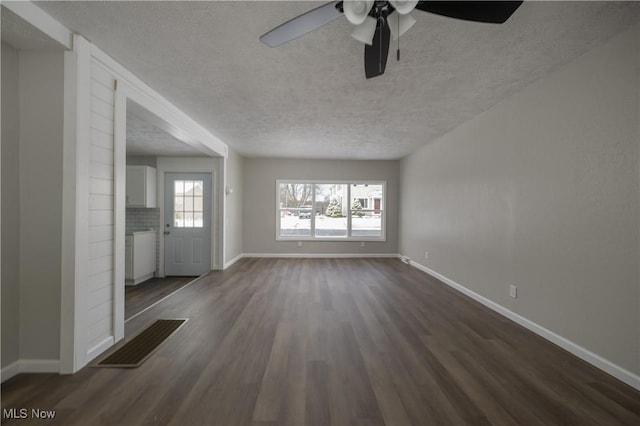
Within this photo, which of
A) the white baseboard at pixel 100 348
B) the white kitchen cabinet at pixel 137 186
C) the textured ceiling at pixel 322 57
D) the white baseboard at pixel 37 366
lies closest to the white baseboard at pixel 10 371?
the white baseboard at pixel 37 366

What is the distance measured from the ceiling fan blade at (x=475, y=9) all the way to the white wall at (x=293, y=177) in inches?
225

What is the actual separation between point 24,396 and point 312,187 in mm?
5999

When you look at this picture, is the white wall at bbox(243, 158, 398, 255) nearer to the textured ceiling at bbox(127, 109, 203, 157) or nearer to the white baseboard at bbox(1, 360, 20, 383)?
the textured ceiling at bbox(127, 109, 203, 157)

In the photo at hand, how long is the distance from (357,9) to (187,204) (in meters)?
5.24

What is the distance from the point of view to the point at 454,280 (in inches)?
172

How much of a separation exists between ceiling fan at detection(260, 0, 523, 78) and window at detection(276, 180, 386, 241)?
5.53 m

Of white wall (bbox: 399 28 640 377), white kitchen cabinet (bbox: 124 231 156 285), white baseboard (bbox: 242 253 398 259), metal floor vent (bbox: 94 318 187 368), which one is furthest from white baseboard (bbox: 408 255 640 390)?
white kitchen cabinet (bbox: 124 231 156 285)

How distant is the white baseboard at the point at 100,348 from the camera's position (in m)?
2.21

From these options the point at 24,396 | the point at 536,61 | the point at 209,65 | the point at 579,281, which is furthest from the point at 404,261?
the point at 24,396

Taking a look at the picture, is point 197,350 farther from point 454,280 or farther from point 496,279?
point 454,280

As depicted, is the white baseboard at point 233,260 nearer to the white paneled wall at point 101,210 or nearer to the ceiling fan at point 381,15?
the white paneled wall at point 101,210

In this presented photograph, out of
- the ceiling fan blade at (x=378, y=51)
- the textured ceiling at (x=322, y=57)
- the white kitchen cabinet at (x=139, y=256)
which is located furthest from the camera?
the white kitchen cabinet at (x=139, y=256)

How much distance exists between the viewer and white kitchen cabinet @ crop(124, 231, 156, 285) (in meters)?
4.88

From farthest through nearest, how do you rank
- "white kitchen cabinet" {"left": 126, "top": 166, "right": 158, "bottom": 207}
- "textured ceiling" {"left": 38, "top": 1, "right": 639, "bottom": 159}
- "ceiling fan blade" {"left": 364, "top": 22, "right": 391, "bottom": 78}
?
"white kitchen cabinet" {"left": 126, "top": 166, "right": 158, "bottom": 207} → "textured ceiling" {"left": 38, "top": 1, "right": 639, "bottom": 159} → "ceiling fan blade" {"left": 364, "top": 22, "right": 391, "bottom": 78}
